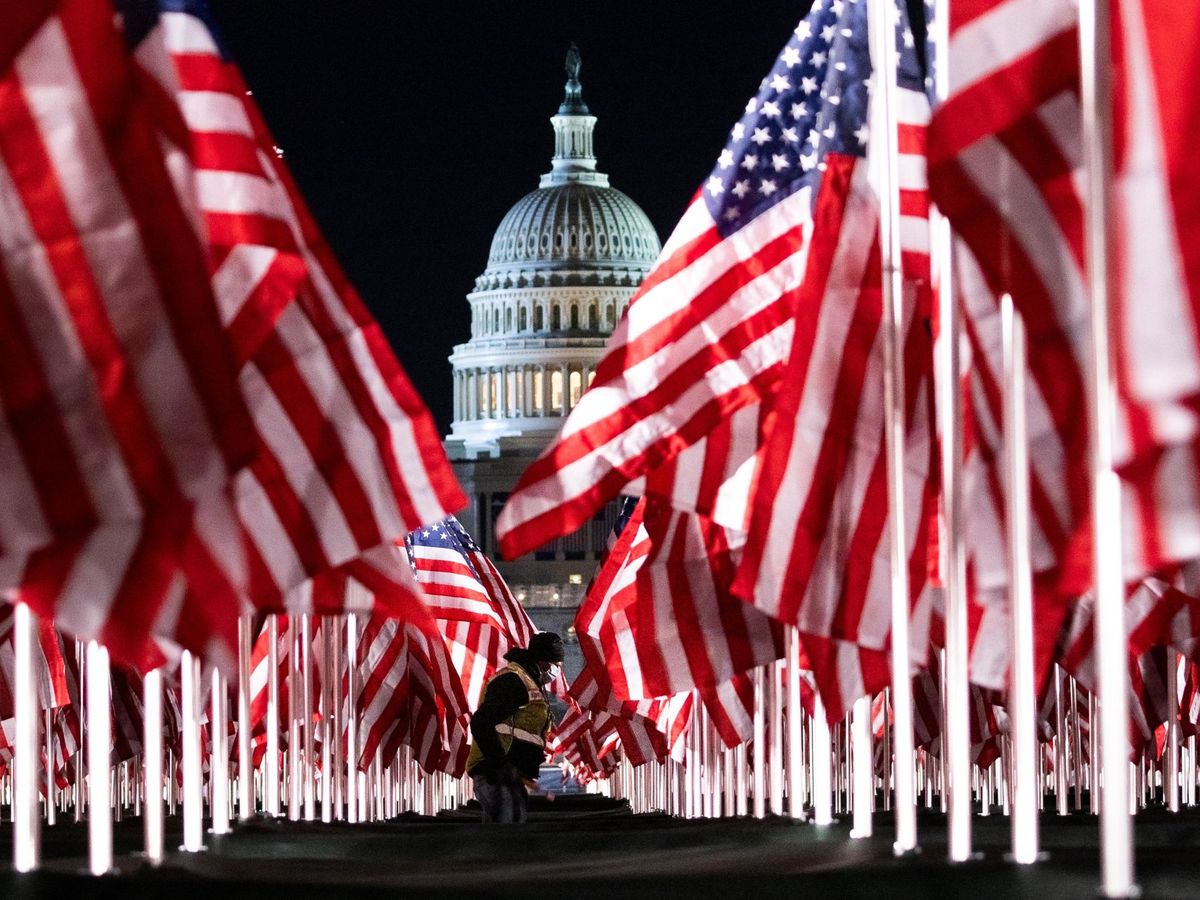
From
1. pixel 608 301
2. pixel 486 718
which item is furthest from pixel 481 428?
pixel 486 718

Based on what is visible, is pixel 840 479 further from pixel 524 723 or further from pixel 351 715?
pixel 351 715

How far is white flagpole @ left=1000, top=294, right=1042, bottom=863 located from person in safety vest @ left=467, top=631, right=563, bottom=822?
30.5ft

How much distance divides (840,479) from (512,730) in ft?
22.7

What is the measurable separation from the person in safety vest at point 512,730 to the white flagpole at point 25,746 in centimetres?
885

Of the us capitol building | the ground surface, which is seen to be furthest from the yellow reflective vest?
the us capitol building

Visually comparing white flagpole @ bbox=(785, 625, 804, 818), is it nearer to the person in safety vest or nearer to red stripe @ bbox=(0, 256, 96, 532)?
the person in safety vest

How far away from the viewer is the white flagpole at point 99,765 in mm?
10055

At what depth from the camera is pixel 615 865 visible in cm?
1063

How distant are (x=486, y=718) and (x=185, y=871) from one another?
29.3ft

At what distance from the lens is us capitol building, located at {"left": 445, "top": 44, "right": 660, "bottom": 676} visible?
14950cm

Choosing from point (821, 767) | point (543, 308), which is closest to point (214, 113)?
point (821, 767)

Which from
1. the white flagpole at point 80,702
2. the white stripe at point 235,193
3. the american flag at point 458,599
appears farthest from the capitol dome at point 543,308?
the white stripe at point 235,193

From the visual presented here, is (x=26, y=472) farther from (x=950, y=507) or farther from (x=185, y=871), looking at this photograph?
(x=950, y=507)

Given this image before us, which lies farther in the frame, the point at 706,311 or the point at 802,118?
the point at 802,118
